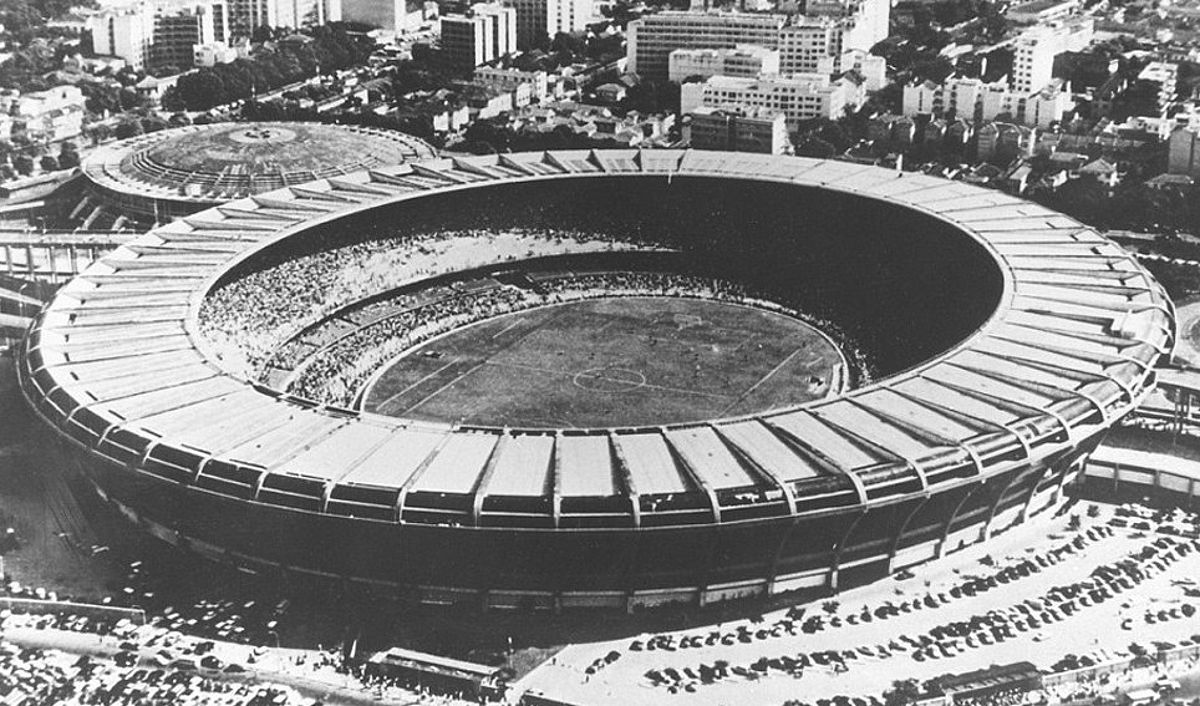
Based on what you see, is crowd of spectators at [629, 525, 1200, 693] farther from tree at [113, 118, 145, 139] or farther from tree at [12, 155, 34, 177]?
tree at [113, 118, 145, 139]

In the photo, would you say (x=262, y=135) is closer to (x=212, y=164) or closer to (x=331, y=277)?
(x=212, y=164)

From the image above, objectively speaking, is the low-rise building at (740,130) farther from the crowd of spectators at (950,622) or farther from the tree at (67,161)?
the crowd of spectators at (950,622)

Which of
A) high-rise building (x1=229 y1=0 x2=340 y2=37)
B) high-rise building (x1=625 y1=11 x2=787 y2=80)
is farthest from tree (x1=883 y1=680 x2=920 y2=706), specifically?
high-rise building (x1=229 y1=0 x2=340 y2=37)

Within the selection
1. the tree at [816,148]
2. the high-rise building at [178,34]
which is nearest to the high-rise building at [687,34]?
the tree at [816,148]

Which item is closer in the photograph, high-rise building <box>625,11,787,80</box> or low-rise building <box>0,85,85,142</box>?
low-rise building <box>0,85,85,142</box>

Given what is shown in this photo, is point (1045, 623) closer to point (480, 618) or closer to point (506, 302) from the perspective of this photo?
point (480, 618)
